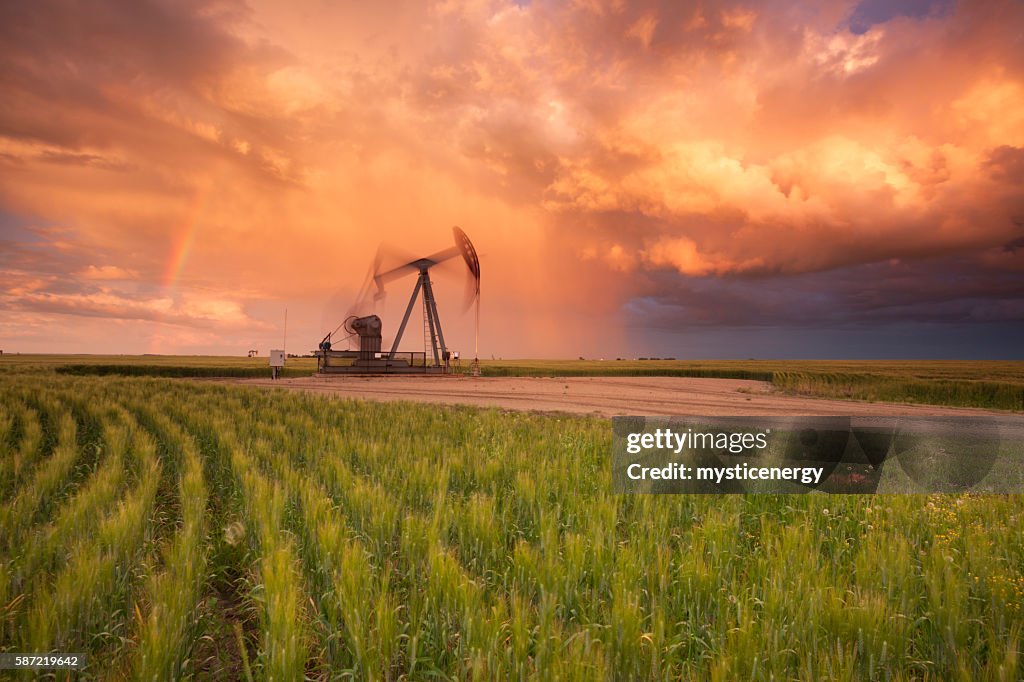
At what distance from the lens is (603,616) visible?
398 cm


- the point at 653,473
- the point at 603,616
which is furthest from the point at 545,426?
the point at 603,616

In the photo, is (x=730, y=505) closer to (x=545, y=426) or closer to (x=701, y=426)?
(x=701, y=426)

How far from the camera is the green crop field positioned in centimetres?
335

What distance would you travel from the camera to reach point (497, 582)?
15.9ft

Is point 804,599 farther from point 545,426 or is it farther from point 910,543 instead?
point 545,426

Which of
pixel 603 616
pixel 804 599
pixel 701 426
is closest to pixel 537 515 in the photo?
pixel 603 616

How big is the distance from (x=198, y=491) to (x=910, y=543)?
340 inches

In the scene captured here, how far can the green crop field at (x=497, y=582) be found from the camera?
335 cm

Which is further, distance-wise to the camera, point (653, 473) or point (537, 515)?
point (653, 473)

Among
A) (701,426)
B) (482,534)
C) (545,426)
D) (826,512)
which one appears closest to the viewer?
(482,534)

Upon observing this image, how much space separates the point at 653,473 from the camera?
837cm

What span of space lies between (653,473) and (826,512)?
2.56 metres

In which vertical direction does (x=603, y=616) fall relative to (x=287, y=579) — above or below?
below

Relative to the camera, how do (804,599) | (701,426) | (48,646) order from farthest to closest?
(701,426) < (804,599) < (48,646)
